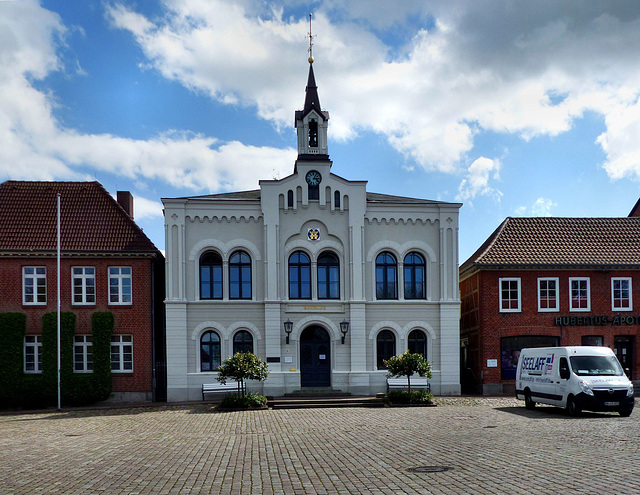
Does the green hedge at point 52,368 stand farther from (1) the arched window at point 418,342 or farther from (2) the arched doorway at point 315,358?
(1) the arched window at point 418,342

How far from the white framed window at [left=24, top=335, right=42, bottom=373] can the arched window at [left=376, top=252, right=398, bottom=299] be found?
1507 centimetres

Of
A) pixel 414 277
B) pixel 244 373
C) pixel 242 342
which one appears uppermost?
pixel 414 277

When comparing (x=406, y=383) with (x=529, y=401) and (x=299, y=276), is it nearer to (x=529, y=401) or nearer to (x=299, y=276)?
(x=299, y=276)

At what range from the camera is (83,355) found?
3197cm

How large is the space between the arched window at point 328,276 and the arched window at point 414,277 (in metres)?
3.20

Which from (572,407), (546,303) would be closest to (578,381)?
(572,407)

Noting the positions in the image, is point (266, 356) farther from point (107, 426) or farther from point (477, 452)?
point (477, 452)

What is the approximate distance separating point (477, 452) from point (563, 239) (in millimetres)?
23720

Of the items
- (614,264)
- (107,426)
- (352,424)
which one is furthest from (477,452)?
(614,264)

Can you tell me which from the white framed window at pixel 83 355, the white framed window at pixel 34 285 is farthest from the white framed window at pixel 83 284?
the white framed window at pixel 83 355

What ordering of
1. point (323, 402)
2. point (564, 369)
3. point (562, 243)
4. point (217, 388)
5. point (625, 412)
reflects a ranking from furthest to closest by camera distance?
point (562, 243)
point (217, 388)
point (323, 402)
point (564, 369)
point (625, 412)

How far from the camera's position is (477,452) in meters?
14.7

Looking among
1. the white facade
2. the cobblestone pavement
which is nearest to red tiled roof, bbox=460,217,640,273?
the white facade

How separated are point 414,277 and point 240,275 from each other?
7996 millimetres
